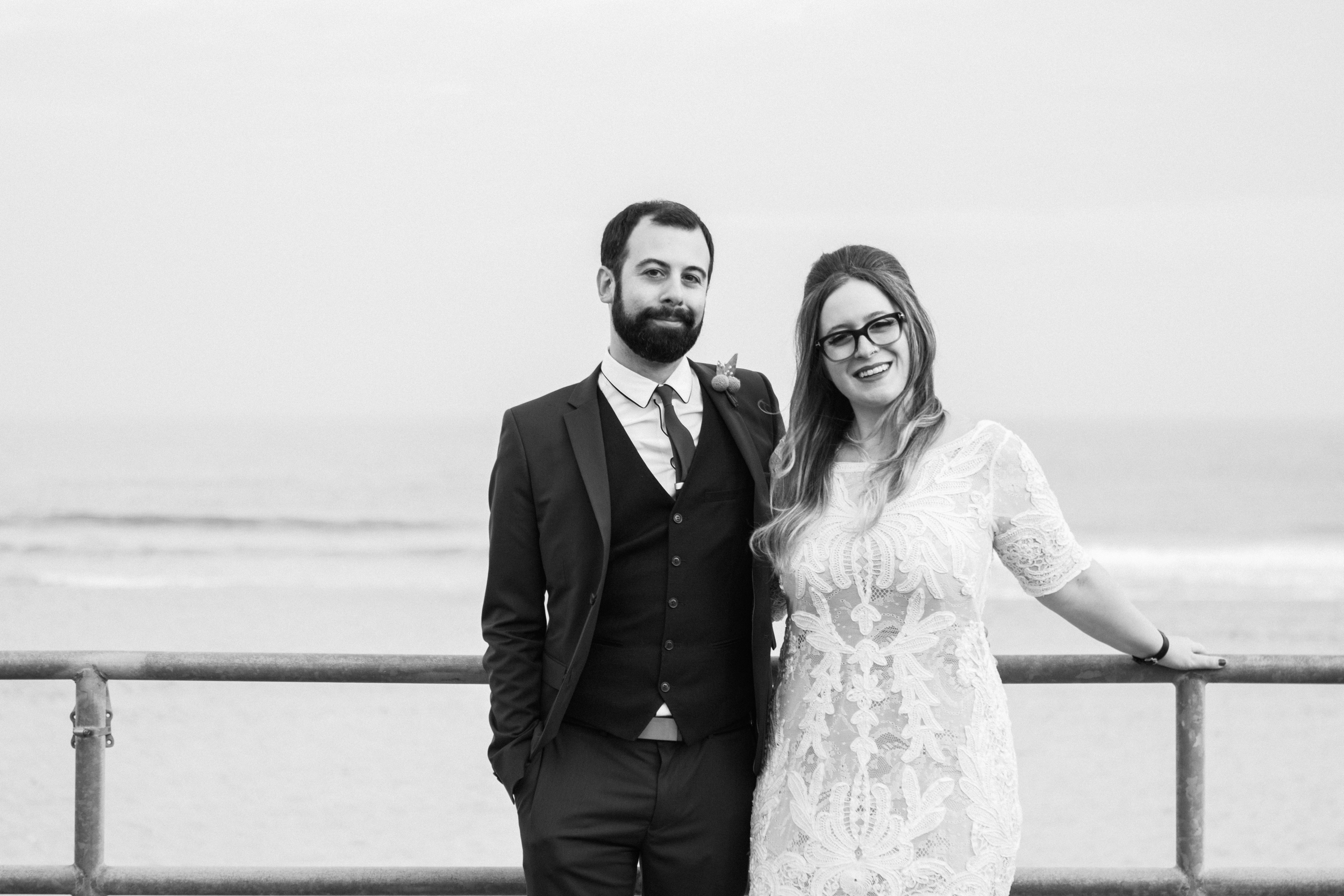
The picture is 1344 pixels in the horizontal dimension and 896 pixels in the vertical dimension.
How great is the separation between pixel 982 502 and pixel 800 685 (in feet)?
1.56

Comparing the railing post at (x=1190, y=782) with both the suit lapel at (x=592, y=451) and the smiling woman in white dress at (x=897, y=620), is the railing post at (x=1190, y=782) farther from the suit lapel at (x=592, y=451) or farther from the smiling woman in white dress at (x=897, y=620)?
the suit lapel at (x=592, y=451)

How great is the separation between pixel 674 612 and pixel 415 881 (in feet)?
2.62

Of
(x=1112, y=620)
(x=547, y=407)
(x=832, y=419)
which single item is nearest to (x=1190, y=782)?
(x=1112, y=620)

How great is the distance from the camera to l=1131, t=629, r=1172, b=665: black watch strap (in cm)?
236

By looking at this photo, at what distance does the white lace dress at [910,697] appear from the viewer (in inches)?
83.6

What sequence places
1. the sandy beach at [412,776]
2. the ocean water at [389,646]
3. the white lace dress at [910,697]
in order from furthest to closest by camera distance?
1. the ocean water at [389,646]
2. the sandy beach at [412,776]
3. the white lace dress at [910,697]

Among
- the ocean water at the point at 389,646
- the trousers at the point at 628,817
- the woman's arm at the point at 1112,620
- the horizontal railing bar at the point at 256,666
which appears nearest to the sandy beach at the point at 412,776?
the ocean water at the point at 389,646

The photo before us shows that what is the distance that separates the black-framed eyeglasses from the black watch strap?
2.56 feet

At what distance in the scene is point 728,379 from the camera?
2387mm

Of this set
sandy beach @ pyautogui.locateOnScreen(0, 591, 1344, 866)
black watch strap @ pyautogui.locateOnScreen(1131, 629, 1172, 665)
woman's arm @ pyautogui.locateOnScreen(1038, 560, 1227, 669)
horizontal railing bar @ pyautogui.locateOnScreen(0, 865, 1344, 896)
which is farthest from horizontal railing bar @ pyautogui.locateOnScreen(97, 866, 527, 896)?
sandy beach @ pyautogui.locateOnScreen(0, 591, 1344, 866)

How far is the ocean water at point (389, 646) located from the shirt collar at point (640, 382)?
461 centimetres

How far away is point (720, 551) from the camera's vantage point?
2252 mm

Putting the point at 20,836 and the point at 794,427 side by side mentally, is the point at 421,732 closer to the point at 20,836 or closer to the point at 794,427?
the point at 20,836

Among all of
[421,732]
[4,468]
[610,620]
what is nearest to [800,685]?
[610,620]
